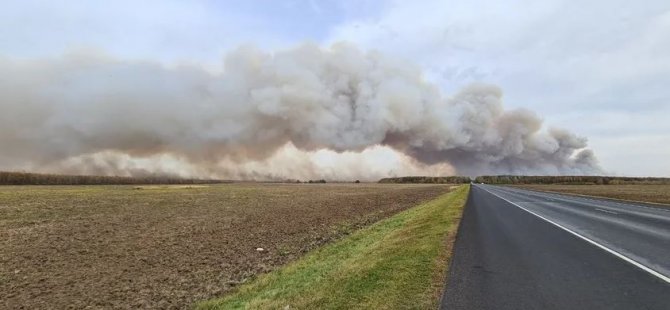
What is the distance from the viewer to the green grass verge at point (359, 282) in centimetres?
877

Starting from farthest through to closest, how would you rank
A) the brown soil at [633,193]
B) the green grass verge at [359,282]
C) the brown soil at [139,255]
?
the brown soil at [633,193] < the brown soil at [139,255] < the green grass verge at [359,282]

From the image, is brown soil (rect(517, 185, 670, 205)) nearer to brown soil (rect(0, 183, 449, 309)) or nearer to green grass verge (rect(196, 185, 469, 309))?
brown soil (rect(0, 183, 449, 309))

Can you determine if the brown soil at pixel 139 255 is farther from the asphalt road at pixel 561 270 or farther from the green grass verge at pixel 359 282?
the asphalt road at pixel 561 270

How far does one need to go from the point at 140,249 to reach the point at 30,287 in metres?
6.45

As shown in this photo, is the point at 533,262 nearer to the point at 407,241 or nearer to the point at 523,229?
the point at 407,241

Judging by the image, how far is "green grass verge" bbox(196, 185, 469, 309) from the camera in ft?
28.8

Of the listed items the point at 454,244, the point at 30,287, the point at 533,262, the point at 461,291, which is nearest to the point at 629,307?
the point at 461,291

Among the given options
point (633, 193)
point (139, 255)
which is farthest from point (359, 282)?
point (633, 193)

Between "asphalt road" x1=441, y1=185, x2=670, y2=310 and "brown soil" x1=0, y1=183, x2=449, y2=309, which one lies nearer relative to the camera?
"asphalt road" x1=441, y1=185, x2=670, y2=310

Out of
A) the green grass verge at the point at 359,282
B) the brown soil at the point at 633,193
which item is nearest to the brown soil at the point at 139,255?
the green grass verge at the point at 359,282

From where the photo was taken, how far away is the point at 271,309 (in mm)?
9242

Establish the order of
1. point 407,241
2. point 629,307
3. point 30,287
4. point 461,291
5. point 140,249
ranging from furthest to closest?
point 140,249
point 407,241
point 30,287
point 461,291
point 629,307

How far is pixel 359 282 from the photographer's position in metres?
10.3

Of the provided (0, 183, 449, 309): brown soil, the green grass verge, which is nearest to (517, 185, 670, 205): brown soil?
(0, 183, 449, 309): brown soil
